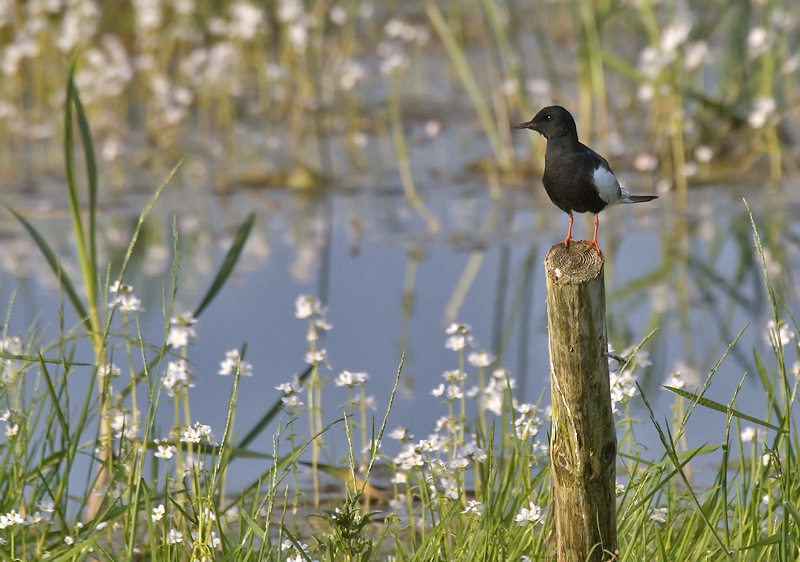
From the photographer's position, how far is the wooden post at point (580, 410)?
2223 mm

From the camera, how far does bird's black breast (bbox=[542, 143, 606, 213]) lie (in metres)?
2.54

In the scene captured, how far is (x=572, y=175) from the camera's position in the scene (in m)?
2.55

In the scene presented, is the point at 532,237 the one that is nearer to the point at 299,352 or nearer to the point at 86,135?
the point at 299,352

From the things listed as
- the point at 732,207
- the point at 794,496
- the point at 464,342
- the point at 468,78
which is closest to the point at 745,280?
the point at 732,207

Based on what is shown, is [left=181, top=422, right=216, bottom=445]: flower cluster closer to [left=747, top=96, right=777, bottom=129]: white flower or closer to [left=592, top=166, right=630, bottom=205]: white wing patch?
[left=592, top=166, right=630, bottom=205]: white wing patch

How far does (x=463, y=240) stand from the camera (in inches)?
253

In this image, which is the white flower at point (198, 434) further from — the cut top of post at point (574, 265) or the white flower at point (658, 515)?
the white flower at point (658, 515)

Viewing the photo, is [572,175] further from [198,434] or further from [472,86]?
[472,86]

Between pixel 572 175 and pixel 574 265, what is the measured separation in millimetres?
372

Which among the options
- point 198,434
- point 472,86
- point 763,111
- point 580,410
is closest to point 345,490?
point 198,434

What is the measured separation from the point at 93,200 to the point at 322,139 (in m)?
4.69

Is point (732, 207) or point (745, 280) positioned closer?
point (745, 280)

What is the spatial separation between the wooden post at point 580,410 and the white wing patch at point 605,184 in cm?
28

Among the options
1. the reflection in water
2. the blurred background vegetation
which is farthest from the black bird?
the blurred background vegetation
